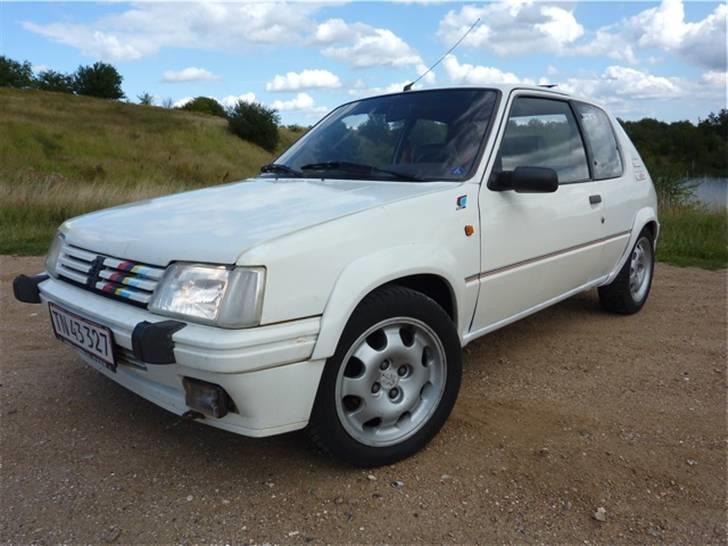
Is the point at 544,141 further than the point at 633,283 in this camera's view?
No

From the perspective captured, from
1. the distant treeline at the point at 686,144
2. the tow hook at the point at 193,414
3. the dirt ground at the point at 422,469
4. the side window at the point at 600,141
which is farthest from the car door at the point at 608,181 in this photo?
the distant treeline at the point at 686,144

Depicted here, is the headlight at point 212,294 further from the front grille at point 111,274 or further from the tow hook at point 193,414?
the tow hook at point 193,414

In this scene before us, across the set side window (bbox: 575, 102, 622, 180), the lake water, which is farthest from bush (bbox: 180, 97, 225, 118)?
side window (bbox: 575, 102, 622, 180)

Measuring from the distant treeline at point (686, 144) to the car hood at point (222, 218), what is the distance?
9942 millimetres

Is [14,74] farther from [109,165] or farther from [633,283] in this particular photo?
[633,283]

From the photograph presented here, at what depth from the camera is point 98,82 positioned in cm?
5419

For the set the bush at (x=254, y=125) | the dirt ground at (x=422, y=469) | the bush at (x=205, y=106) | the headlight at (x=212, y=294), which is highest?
the bush at (x=205, y=106)

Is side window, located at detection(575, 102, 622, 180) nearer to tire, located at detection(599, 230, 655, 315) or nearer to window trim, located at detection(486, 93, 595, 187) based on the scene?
window trim, located at detection(486, 93, 595, 187)

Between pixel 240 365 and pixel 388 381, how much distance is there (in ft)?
2.41

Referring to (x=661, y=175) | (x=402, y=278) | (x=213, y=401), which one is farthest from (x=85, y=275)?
(x=661, y=175)

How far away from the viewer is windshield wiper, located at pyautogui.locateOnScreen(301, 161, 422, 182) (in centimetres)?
289

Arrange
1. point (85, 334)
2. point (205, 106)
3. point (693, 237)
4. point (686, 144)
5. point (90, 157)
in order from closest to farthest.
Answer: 1. point (85, 334)
2. point (693, 237)
3. point (686, 144)
4. point (90, 157)
5. point (205, 106)

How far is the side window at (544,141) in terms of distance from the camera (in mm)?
3133

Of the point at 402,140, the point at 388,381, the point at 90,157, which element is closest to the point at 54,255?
the point at 388,381
